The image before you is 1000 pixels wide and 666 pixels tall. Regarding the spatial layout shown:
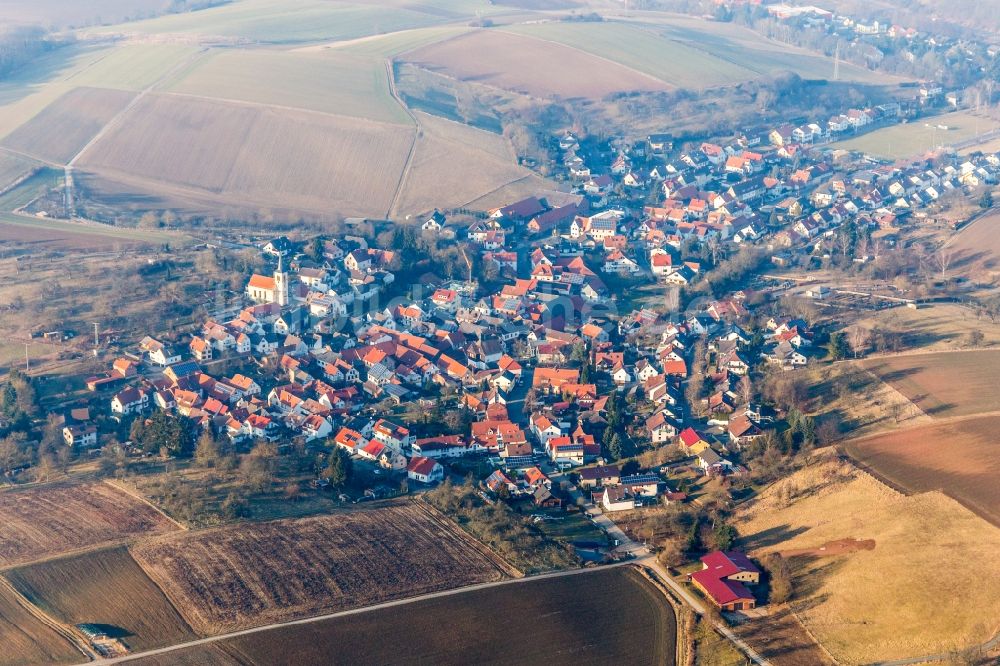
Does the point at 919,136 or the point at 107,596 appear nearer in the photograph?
the point at 107,596

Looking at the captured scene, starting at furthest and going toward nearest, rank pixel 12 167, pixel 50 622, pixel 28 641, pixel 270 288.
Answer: pixel 12 167, pixel 270 288, pixel 50 622, pixel 28 641

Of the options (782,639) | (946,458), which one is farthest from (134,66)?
(782,639)

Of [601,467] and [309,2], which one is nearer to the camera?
[601,467]

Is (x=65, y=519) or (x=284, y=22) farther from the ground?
(x=284, y=22)

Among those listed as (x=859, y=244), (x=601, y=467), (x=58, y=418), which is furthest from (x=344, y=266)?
(x=859, y=244)

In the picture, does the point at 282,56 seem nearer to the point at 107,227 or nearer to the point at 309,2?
the point at 309,2

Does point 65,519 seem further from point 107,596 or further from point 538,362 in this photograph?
point 538,362

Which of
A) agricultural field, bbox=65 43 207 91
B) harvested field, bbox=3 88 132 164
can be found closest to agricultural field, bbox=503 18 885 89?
agricultural field, bbox=65 43 207 91
